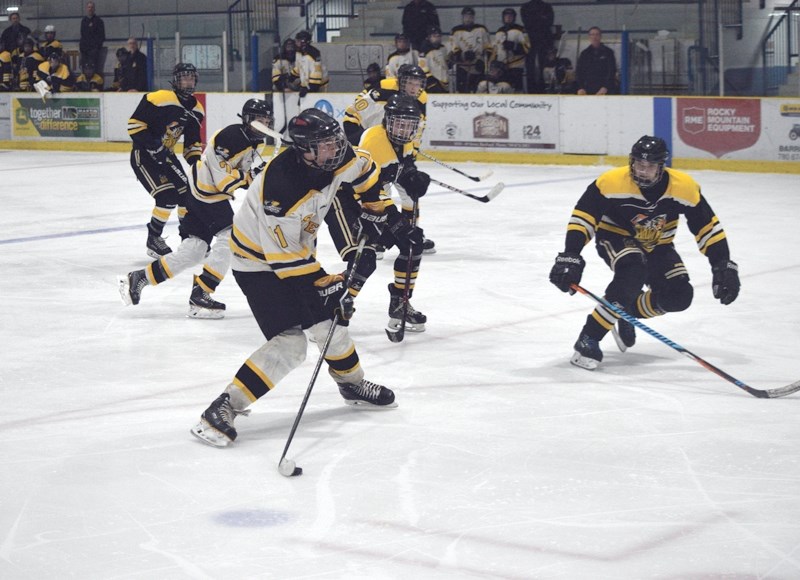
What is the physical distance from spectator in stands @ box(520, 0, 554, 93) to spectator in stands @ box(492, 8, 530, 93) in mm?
84

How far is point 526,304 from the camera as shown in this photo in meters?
6.31

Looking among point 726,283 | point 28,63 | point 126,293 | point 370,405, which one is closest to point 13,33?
point 28,63

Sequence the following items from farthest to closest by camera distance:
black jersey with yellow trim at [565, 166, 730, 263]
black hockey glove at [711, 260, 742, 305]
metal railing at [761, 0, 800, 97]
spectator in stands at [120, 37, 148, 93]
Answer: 1. spectator in stands at [120, 37, 148, 93]
2. metal railing at [761, 0, 800, 97]
3. black jersey with yellow trim at [565, 166, 730, 263]
4. black hockey glove at [711, 260, 742, 305]

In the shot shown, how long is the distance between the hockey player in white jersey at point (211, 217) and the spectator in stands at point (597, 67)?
744cm

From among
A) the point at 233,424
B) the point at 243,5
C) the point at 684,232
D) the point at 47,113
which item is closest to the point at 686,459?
the point at 233,424

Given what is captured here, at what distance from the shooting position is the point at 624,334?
203 inches

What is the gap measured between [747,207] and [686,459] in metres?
6.35

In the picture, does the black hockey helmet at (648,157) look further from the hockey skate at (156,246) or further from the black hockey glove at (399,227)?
the hockey skate at (156,246)

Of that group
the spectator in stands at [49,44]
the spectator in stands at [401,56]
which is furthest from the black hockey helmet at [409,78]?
the spectator in stands at [49,44]

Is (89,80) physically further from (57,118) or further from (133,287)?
(133,287)

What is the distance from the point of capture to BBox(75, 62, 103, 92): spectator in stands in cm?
1691

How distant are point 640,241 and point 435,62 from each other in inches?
361

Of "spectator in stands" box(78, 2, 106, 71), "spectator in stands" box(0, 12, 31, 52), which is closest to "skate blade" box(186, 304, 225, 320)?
"spectator in stands" box(78, 2, 106, 71)

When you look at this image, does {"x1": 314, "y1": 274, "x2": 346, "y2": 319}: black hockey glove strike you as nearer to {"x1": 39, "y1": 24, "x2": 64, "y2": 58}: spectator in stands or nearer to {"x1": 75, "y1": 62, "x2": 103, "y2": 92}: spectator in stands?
{"x1": 75, "y1": 62, "x2": 103, "y2": 92}: spectator in stands
